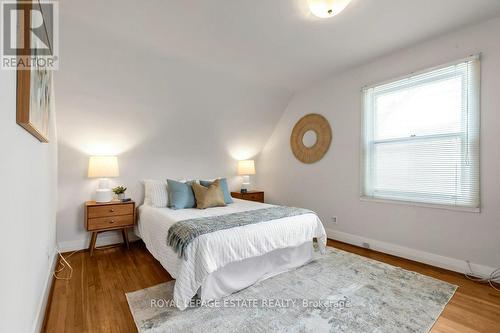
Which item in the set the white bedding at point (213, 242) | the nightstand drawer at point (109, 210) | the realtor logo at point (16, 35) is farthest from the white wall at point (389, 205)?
the realtor logo at point (16, 35)

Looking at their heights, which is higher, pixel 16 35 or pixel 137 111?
pixel 137 111

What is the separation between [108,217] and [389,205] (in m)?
3.67

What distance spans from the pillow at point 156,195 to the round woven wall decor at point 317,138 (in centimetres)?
233

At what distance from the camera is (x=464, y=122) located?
2504 millimetres

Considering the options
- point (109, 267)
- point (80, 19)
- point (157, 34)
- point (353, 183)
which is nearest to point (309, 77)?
point (353, 183)

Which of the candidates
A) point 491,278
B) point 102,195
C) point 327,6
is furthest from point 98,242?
point 491,278

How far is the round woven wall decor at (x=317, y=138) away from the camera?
379 centimetres

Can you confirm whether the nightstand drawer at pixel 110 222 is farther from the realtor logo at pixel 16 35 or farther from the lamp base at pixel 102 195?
the realtor logo at pixel 16 35

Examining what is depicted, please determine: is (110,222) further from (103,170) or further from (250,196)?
(250,196)

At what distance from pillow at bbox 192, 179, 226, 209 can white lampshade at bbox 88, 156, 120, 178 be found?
3.51 ft

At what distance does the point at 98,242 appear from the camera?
131 inches

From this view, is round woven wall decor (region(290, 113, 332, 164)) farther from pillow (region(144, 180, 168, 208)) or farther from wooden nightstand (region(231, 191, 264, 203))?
pillow (region(144, 180, 168, 208))

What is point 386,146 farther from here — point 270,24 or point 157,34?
point 157,34

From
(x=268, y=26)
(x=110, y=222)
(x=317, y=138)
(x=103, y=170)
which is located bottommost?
(x=110, y=222)
